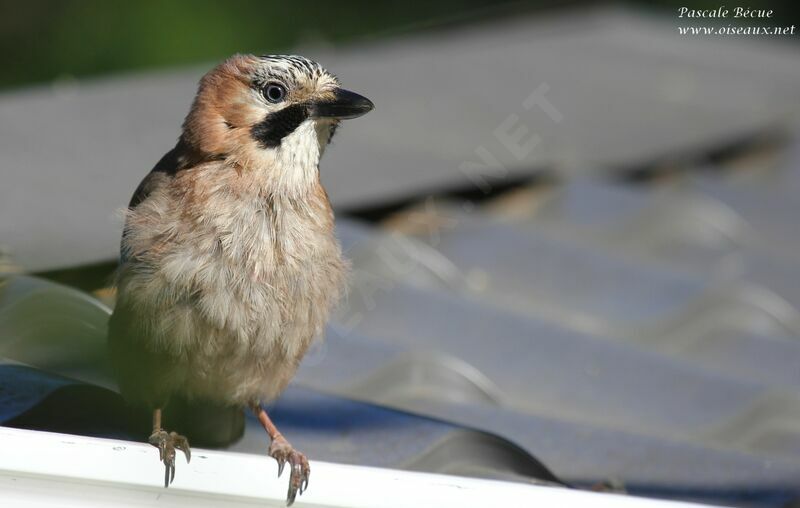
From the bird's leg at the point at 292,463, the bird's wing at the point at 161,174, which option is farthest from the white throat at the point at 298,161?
the bird's leg at the point at 292,463

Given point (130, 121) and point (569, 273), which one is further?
point (130, 121)

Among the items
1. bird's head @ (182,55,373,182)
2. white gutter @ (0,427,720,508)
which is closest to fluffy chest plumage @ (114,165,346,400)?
bird's head @ (182,55,373,182)

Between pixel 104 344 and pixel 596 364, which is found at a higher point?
pixel 104 344

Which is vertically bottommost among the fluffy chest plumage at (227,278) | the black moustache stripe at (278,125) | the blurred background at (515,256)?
the blurred background at (515,256)

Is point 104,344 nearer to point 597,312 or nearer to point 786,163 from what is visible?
point 597,312

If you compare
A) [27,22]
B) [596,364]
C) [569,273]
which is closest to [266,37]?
[27,22]

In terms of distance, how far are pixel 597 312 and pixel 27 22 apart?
29.1 ft

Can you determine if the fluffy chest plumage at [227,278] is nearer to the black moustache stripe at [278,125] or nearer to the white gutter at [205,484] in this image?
the black moustache stripe at [278,125]

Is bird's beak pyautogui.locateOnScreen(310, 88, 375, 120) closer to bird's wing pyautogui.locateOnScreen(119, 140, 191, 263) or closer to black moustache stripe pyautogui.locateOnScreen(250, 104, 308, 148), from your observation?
black moustache stripe pyautogui.locateOnScreen(250, 104, 308, 148)

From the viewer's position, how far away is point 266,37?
12.2 meters

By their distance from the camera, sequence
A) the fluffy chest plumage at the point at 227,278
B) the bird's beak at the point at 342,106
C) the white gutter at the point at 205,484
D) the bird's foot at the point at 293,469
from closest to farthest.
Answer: the white gutter at the point at 205,484, the bird's foot at the point at 293,469, the fluffy chest plumage at the point at 227,278, the bird's beak at the point at 342,106

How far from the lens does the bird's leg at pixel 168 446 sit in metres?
2.53

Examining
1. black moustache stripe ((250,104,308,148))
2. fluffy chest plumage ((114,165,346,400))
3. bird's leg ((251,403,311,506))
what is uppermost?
black moustache stripe ((250,104,308,148))

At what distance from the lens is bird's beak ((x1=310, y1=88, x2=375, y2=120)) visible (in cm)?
319
